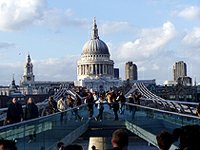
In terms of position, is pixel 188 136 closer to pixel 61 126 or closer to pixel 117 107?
pixel 61 126

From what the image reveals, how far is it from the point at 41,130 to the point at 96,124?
13.8 meters

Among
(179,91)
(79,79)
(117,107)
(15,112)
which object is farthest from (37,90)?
(15,112)

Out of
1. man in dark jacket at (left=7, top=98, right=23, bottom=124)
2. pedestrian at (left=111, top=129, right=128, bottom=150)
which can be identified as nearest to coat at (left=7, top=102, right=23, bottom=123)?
man in dark jacket at (left=7, top=98, right=23, bottom=124)

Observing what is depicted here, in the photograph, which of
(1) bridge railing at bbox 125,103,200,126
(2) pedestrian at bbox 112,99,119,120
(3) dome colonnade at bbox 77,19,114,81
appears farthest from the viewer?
(3) dome colonnade at bbox 77,19,114,81

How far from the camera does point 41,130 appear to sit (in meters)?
13.0

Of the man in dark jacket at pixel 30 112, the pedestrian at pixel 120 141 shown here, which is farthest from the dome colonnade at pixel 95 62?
the pedestrian at pixel 120 141

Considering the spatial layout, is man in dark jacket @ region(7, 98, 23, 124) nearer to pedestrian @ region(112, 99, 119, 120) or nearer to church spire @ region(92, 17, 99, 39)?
pedestrian @ region(112, 99, 119, 120)

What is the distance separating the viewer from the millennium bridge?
36.1ft

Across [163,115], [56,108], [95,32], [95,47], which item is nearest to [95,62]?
[95,47]

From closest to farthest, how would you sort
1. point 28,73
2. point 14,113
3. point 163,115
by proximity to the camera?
point 14,113 → point 163,115 → point 28,73

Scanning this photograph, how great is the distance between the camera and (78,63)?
173 meters

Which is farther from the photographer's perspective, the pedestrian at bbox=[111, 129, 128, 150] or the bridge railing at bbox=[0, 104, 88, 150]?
the bridge railing at bbox=[0, 104, 88, 150]

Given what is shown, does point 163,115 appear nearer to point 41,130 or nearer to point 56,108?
point 41,130

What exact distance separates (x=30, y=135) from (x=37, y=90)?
16490 centimetres
